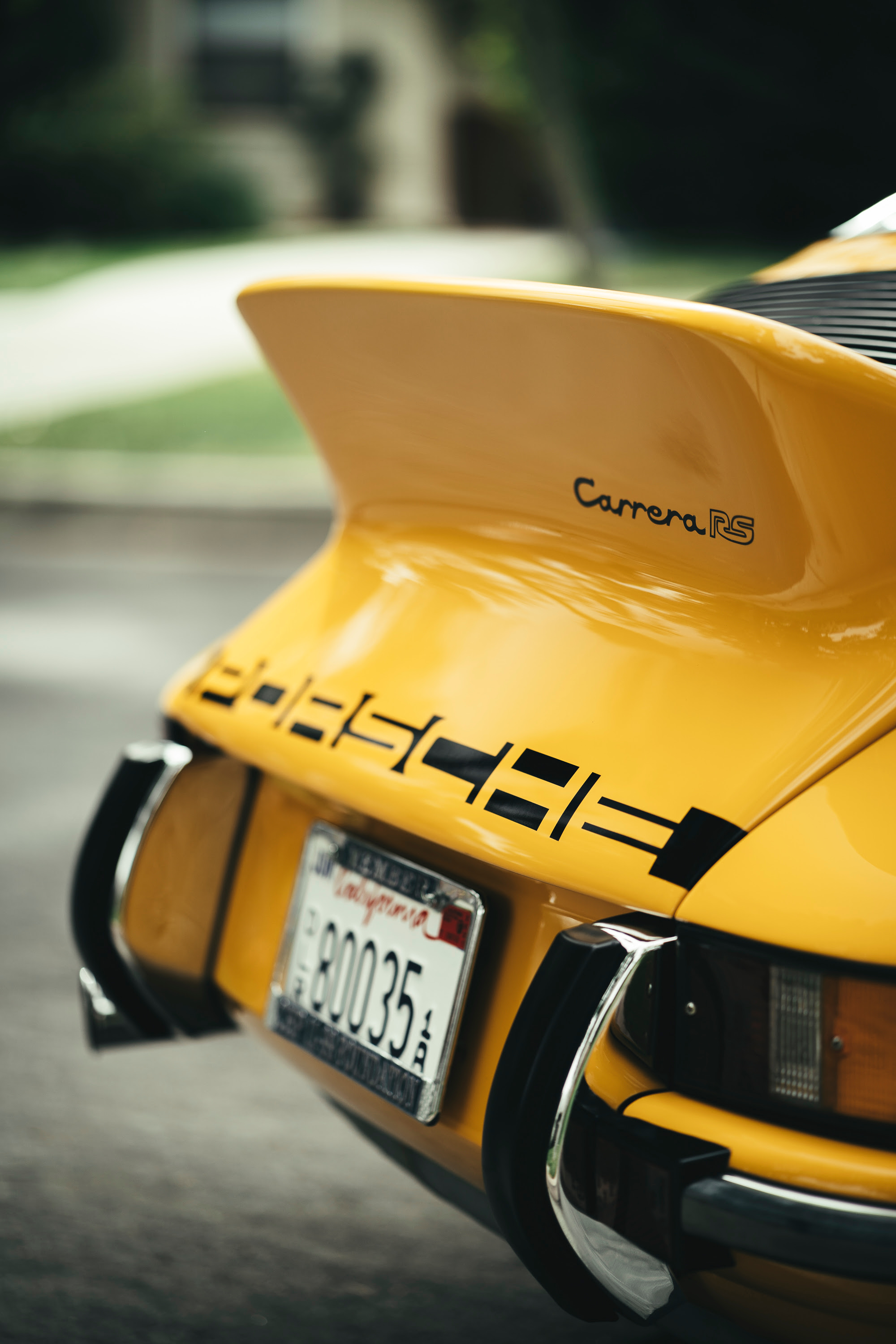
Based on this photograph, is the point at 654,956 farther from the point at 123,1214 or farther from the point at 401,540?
the point at 123,1214

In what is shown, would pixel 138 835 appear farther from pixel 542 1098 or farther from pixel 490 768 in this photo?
pixel 542 1098

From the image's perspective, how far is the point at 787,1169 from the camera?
1.35 m

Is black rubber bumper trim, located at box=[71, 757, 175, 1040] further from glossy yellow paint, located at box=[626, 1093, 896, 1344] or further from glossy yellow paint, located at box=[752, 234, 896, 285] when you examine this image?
glossy yellow paint, located at box=[752, 234, 896, 285]

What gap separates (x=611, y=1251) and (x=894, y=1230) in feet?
0.97

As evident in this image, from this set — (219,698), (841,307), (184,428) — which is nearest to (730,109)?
(184,428)

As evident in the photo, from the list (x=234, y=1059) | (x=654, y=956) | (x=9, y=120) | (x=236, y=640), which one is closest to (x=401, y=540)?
(x=236, y=640)

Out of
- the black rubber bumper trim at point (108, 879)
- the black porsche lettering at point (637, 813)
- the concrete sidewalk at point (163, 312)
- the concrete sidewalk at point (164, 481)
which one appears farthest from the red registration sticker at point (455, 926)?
the concrete sidewalk at point (163, 312)

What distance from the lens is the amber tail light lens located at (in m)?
1.35

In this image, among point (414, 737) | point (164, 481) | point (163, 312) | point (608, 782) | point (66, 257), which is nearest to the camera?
point (608, 782)

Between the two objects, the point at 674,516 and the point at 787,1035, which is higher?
the point at 674,516

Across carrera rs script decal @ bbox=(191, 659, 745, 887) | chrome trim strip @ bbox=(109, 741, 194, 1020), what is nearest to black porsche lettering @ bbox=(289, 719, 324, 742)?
carrera rs script decal @ bbox=(191, 659, 745, 887)

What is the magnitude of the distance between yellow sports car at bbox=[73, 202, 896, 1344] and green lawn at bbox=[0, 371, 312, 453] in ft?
32.9

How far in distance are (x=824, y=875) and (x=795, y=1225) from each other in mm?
334

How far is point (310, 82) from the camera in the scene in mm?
29156
